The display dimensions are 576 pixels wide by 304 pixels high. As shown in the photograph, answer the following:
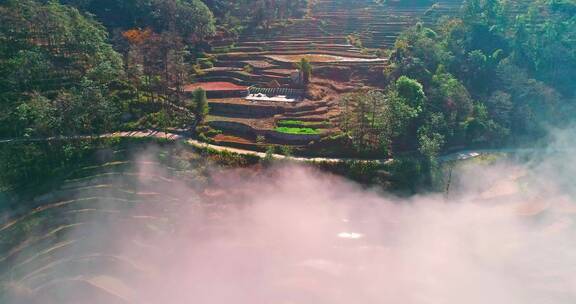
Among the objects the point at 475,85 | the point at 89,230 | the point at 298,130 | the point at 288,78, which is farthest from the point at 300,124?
the point at 475,85

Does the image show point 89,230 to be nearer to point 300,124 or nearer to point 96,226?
point 96,226

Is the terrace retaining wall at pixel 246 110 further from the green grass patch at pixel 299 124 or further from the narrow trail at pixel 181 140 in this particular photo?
the narrow trail at pixel 181 140

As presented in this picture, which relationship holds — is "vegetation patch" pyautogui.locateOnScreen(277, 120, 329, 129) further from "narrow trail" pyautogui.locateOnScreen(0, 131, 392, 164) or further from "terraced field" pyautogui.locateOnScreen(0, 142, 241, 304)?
"terraced field" pyautogui.locateOnScreen(0, 142, 241, 304)

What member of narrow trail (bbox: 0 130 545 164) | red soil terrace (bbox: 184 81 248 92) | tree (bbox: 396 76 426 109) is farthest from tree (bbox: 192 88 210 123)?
tree (bbox: 396 76 426 109)

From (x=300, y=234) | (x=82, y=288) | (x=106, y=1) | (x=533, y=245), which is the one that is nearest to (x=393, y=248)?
(x=300, y=234)

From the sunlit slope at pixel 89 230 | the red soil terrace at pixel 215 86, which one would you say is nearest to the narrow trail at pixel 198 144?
the sunlit slope at pixel 89 230
